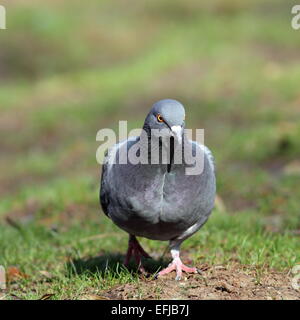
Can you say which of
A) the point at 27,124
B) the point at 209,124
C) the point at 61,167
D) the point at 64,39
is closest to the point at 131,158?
the point at 61,167

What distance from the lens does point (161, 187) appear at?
4188 mm

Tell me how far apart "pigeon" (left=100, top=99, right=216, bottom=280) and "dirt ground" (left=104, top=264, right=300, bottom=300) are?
0.15 meters

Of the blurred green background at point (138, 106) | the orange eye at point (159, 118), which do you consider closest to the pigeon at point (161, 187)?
the orange eye at point (159, 118)

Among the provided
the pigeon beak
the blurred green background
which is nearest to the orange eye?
the pigeon beak

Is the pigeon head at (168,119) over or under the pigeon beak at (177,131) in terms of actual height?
over

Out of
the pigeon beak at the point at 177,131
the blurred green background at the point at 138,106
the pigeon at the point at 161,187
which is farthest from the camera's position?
the blurred green background at the point at 138,106

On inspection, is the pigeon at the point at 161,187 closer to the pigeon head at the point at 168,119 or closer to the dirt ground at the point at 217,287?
the pigeon head at the point at 168,119

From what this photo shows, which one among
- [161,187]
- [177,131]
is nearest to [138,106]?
[161,187]

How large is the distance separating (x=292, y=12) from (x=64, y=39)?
22.1 ft

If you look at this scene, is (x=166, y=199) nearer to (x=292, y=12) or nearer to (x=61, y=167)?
(x=61, y=167)

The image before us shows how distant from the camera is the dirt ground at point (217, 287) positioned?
13.1 feet

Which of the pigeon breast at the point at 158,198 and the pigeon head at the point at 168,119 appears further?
the pigeon breast at the point at 158,198

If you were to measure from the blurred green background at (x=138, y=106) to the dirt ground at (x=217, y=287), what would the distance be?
44 cm

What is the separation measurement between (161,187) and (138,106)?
8852 mm
